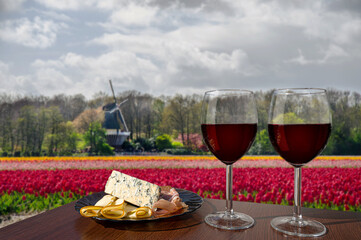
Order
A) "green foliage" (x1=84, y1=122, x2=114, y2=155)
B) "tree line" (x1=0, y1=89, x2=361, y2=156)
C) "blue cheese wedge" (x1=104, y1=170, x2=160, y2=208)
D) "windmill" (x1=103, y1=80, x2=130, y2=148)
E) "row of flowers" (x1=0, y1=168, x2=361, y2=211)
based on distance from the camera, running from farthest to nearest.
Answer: "windmill" (x1=103, y1=80, x2=130, y2=148)
"green foliage" (x1=84, y1=122, x2=114, y2=155)
"tree line" (x1=0, y1=89, x2=361, y2=156)
"row of flowers" (x1=0, y1=168, x2=361, y2=211)
"blue cheese wedge" (x1=104, y1=170, x2=160, y2=208)

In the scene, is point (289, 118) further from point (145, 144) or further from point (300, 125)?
point (145, 144)

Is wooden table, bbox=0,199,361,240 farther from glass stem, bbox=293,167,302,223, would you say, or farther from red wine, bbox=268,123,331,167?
red wine, bbox=268,123,331,167

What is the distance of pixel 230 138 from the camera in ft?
3.37

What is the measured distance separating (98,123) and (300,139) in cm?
2791

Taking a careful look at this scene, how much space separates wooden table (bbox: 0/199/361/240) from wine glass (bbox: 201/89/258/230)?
6cm

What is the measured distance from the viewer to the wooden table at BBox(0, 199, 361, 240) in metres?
0.93

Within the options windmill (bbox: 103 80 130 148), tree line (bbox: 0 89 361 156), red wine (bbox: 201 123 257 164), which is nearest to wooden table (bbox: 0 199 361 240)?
red wine (bbox: 201 123 257 164)

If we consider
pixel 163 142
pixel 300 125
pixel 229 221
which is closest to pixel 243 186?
pixel 229 221

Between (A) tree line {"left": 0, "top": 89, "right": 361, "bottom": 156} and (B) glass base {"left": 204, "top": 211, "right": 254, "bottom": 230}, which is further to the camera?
(A) tree line {"left": 0, "top": 89, "right": 361, "bottom": 156}

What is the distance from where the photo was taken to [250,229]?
100 centimetres

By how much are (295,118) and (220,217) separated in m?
0.41

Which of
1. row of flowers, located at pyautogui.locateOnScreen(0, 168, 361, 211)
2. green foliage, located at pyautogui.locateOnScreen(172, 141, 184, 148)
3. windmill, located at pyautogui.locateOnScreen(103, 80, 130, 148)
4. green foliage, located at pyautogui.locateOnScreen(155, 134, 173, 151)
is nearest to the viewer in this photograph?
row of flowers, located at pyautogui.locateOnScreen(0, 168, 361, 211)

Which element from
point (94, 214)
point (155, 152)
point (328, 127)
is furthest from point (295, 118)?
point (155, 152)

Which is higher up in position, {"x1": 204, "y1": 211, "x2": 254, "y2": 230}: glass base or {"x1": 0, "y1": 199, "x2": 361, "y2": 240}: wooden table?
{"x1": 204, "y1": 211, "x2": 254, "y2": 230}: glass base
